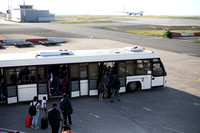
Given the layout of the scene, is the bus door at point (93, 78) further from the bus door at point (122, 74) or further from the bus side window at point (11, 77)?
the bus side window at point (11, 77)

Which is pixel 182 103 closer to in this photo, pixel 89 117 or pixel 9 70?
pixel 89 117

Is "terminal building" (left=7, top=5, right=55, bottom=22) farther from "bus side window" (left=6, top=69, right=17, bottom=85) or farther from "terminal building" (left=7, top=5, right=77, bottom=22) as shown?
"bus side window" (left=6, top=69, right=17, bottom=85)

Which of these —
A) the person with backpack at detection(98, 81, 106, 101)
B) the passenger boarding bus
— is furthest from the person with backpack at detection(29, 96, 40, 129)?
the person with backpack at detection(98, 81, 106, 101)

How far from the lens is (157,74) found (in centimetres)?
1741

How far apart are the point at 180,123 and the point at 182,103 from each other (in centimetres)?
313

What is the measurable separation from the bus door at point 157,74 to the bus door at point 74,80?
5622 millimetres

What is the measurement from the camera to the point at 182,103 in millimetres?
15141

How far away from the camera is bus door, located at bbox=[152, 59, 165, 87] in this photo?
680 inches

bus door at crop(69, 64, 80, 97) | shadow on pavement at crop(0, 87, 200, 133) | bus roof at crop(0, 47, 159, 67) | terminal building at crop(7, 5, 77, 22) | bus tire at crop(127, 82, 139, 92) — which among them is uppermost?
terminal building at crop(7, 5, 77, 22)

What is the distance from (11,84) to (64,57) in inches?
136

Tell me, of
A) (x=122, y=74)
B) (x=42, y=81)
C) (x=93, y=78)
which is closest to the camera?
(x=42, y=81)

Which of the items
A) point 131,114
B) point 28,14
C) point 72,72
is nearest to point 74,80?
point 72,72

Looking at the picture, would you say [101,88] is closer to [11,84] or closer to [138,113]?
[138,113]

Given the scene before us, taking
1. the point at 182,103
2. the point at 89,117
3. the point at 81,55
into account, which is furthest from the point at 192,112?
the point at 81,55
